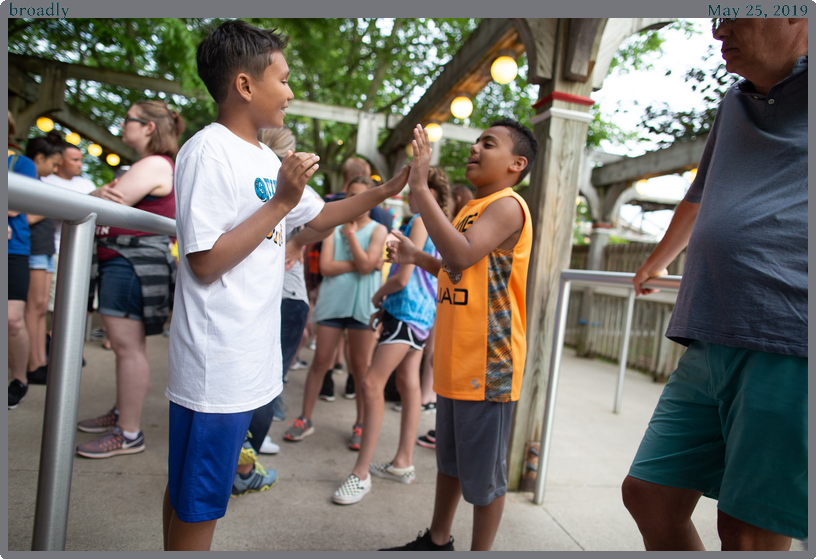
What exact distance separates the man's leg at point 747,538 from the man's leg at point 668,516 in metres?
0.12

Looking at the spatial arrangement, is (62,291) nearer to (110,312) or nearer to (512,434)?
(110,312)

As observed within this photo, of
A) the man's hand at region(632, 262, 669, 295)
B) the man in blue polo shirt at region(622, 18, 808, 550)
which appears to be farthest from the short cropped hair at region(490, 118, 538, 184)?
the man in blue polo shirt at region(622, 18, 808, 550)

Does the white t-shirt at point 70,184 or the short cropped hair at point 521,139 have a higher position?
the short cropped hair at point 521,139

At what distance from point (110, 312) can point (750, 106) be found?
2750 millimetres

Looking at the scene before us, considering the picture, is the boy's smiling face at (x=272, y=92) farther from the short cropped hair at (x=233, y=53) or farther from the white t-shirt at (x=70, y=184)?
the white t-shirt at (x=70, y=184)

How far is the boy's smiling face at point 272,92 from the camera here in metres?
1.33

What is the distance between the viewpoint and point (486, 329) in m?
1.72

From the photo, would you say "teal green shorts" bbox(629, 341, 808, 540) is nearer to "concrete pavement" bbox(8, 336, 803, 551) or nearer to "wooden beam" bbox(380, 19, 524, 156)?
"concrete pavement" bbox(8, 336, 803, 551)

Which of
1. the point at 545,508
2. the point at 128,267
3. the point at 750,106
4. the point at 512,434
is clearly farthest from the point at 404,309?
the point at 750,106

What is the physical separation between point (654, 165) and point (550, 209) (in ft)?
19.6

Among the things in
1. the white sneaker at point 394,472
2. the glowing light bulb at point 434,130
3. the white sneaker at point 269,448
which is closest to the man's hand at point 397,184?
the white sneaker at point 394,472

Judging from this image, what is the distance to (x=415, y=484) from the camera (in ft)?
8.68

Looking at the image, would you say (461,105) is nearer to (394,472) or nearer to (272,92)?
(394,472)

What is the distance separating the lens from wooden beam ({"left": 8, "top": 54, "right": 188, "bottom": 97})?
691 cm
